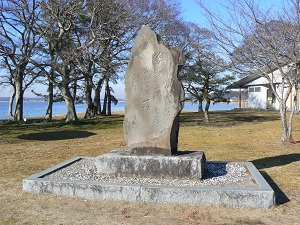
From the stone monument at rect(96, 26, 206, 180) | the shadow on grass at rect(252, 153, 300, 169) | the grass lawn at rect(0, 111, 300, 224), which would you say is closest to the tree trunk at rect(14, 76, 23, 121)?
the grass lawn at rect(0, 111, 300, 224)

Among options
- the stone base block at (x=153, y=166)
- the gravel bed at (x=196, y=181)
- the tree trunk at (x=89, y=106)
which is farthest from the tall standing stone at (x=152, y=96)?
the tree trunk at (x=89, y=106)

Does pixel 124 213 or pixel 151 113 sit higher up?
pixel 151 113

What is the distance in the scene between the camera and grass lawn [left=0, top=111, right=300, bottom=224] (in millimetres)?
4617

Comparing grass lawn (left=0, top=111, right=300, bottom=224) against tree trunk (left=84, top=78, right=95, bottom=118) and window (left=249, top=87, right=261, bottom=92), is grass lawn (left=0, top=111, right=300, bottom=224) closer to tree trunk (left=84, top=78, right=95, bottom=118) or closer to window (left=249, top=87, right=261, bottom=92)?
tree trunk (left=84, top=78, right=95, bottom=118)

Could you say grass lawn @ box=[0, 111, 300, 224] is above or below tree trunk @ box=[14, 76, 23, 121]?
below

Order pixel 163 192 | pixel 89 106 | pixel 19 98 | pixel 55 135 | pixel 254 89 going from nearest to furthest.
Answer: pixel 163 192, pixel 55 135, pixel 19 98, pixel 89 106, pixel 254 89

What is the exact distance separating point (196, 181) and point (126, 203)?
1337 millimetres

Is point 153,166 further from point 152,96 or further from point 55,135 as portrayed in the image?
point 55,135

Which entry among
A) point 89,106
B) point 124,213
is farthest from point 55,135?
point 89,106

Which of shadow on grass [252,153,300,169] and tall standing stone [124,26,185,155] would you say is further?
shadow on grass [252,153,300,169]

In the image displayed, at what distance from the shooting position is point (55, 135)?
15.1 m

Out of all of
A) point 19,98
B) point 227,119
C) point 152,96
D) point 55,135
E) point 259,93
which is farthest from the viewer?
point 259,93

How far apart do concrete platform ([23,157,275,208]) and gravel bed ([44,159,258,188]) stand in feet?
1.29

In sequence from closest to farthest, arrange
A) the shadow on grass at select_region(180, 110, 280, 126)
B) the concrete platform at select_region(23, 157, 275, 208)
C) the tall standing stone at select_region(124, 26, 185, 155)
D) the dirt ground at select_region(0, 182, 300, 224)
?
the dirt ground at select_region(0, 182, 300, 224), the concrete platform at select_region(23, 157, 275, 208), the tall standing stone at select_region(124, 26, 185, 155), the shadow on grass at select_region(180, 110, 280, 126)
